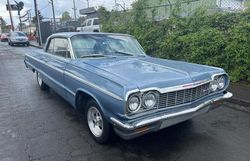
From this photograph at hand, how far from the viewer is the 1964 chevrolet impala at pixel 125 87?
3.21 metres

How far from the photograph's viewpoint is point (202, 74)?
150 inches

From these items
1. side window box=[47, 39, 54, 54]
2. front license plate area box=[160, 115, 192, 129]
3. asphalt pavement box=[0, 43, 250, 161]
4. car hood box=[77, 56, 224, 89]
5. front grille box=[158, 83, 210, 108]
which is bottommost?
asphalt pavement box=[0, 43, 250, 161]

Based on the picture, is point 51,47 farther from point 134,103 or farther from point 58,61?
point 134,103

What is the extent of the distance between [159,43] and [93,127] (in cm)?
605

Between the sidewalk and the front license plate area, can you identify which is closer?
the front license plate area

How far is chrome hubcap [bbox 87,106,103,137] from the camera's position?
13.0 feet

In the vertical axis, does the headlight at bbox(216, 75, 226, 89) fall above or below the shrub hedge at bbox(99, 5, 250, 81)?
below

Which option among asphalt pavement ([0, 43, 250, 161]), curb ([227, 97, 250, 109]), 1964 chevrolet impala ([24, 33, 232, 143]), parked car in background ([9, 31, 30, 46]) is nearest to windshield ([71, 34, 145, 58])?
1964 chevrolet impala ([24, 33, 232, 143])

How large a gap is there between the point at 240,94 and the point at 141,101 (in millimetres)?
3741

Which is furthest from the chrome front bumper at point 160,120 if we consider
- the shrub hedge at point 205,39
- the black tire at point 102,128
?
the shrub hedge at point 205,39

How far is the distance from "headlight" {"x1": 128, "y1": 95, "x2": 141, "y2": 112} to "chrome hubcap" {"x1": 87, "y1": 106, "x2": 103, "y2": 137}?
33.7 inches

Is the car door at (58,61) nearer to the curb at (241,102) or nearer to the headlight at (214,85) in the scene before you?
the headlight at (214,85)

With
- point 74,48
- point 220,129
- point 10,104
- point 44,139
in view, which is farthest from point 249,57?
point 10,104

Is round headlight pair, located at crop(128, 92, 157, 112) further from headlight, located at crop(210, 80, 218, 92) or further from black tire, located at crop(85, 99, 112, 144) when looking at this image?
headlight, located at crop(210, 80, 218, 92)
